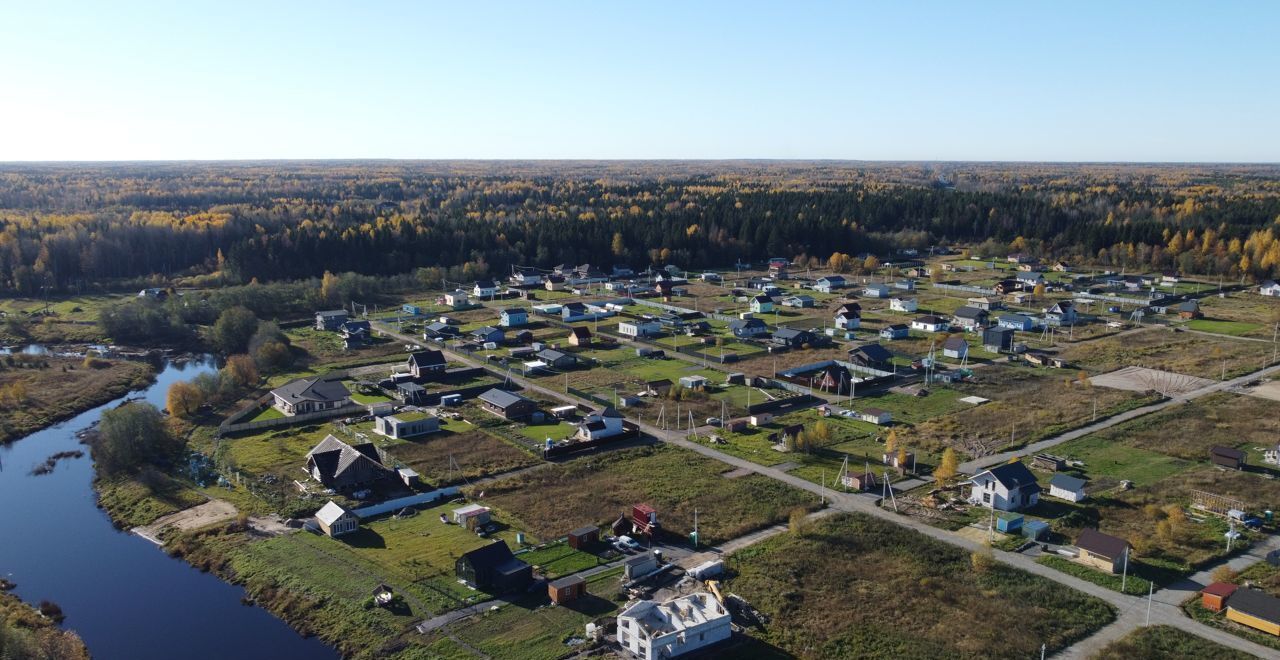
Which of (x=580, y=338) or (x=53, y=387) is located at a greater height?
(x=580, y=338)

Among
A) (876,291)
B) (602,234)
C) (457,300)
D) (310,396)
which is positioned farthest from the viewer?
(602,234)

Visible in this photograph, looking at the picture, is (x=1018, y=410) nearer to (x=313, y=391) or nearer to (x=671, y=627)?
(x=671, y=627)

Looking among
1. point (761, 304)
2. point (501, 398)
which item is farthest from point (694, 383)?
point (761, 304)

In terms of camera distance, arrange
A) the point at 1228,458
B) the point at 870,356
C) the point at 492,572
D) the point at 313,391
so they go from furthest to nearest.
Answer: the point at 870,356 < the point at 313,391 < the point at 1228,458 < the point at 492,572

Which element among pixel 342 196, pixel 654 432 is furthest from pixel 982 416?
pixel 342 196

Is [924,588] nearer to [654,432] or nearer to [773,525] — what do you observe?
[773,525]
